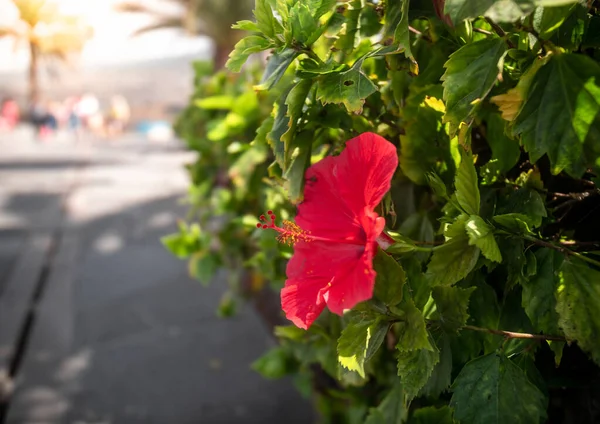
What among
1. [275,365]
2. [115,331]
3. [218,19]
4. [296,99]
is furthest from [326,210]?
[218,19]

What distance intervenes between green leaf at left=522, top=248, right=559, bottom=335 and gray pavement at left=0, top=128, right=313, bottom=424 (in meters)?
1.86

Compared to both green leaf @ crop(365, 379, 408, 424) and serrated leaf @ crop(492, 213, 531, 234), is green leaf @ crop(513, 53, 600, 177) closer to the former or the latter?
serrated leaf @ crop(492, 213, 531, 234)

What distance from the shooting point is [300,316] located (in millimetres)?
675

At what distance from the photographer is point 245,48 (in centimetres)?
73

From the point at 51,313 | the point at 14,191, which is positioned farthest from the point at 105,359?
the point at 14,191

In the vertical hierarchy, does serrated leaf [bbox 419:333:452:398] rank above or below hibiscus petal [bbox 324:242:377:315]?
below

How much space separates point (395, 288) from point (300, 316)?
0.39 ft

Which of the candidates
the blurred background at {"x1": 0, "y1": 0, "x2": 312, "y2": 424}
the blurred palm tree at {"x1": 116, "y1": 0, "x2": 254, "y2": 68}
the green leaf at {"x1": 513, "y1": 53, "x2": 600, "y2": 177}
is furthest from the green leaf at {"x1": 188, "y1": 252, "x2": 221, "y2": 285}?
the blurred palm tree at {"x1": 116, "y1": 0, "x2": 254, "y2": 68}

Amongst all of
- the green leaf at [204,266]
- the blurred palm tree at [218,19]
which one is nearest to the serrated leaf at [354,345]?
the green leaf at [204,266]

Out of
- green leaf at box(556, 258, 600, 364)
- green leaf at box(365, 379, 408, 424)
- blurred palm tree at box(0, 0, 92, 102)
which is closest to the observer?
green leaf at box(556, 258, 600, 364)

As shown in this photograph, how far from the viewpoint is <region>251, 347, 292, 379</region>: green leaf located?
162 cm

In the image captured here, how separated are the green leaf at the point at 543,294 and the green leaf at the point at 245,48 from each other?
42 centimetres

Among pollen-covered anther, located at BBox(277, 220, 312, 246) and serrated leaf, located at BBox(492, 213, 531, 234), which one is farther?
pollen-covered anther, located at BBox(277, 220, 312, 246)

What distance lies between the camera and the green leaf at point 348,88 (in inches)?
26.1
